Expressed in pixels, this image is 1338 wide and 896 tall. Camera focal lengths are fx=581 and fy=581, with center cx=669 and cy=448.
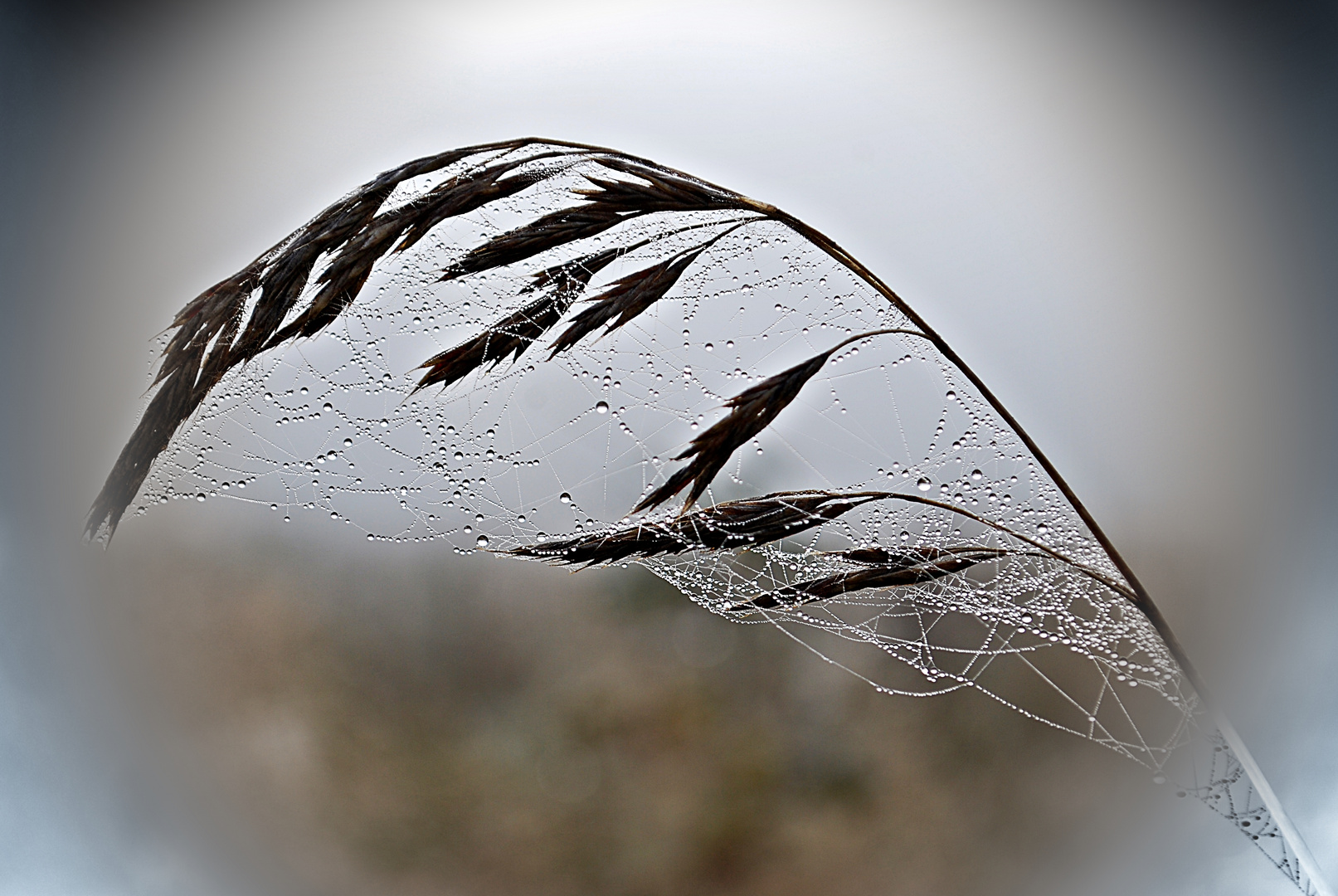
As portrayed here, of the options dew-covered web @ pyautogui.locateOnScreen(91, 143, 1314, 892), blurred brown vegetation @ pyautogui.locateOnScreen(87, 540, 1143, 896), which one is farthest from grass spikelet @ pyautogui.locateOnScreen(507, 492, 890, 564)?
blurred brown vegetation @ pyautogui.locateOnScreen(87, 540, 1143, 896)

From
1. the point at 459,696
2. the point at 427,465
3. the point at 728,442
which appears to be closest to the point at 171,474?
the point at 427,465

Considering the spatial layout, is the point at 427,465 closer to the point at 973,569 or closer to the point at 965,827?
the point at 973,569

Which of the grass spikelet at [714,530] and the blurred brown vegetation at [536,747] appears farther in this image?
the blurred brown vegetation at [536,747]

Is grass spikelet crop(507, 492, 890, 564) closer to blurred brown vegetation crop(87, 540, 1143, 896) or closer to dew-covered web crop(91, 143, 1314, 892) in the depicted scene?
dew-covered web crop(91, 143, 1314, 892)

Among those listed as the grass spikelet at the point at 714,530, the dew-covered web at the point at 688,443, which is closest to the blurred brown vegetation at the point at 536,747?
the dew-covered web at the point at 688,443

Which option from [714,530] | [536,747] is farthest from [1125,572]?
[536,747]

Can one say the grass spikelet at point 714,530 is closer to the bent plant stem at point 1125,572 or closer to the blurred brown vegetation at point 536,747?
the bent plant stem at point 1125,572
